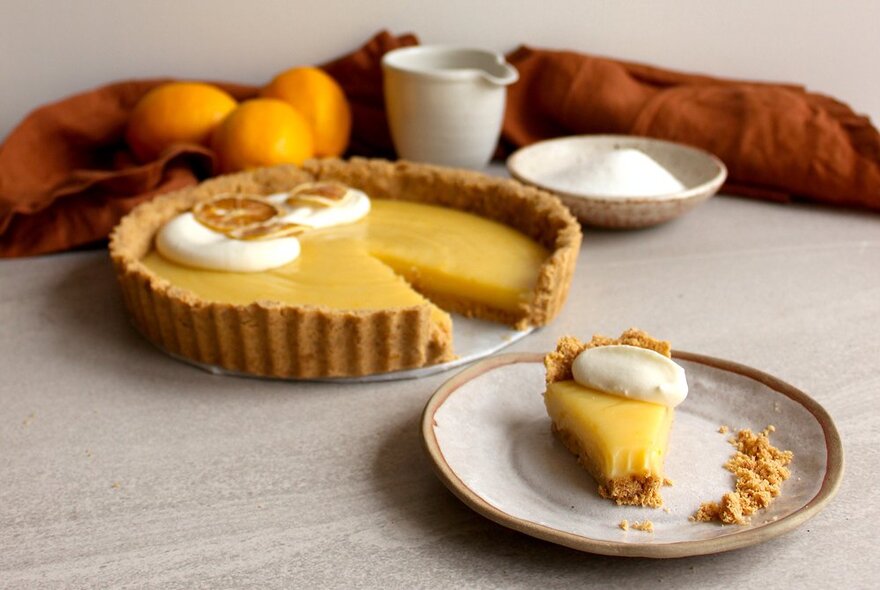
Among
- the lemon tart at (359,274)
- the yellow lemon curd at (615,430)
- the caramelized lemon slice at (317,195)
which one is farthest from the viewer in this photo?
the caramelized lemon slice at (317,195)

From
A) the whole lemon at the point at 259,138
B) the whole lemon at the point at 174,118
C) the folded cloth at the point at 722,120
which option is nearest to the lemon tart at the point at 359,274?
the whole lemon at the point at 259,138

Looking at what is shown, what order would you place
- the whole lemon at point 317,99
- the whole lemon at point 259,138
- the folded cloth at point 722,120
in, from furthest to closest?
the whole lemon at point 317,99 → the folded cloth at point 722,120 → the whole lemon at point 259,138

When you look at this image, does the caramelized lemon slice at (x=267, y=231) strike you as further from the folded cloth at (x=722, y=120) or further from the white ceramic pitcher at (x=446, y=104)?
the folded cloth at (x=722, y=120)

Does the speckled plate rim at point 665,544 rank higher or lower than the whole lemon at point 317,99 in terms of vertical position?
lower

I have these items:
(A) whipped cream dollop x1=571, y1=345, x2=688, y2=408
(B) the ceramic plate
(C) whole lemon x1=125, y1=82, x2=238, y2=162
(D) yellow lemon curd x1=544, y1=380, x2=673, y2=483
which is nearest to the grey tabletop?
(B) the ceramic plate

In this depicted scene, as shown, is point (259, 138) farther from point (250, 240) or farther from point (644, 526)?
point (644, 526)

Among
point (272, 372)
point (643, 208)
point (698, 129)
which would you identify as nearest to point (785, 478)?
point (272, 372)

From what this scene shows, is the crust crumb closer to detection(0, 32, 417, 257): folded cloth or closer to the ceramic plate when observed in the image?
the ceramic plate
